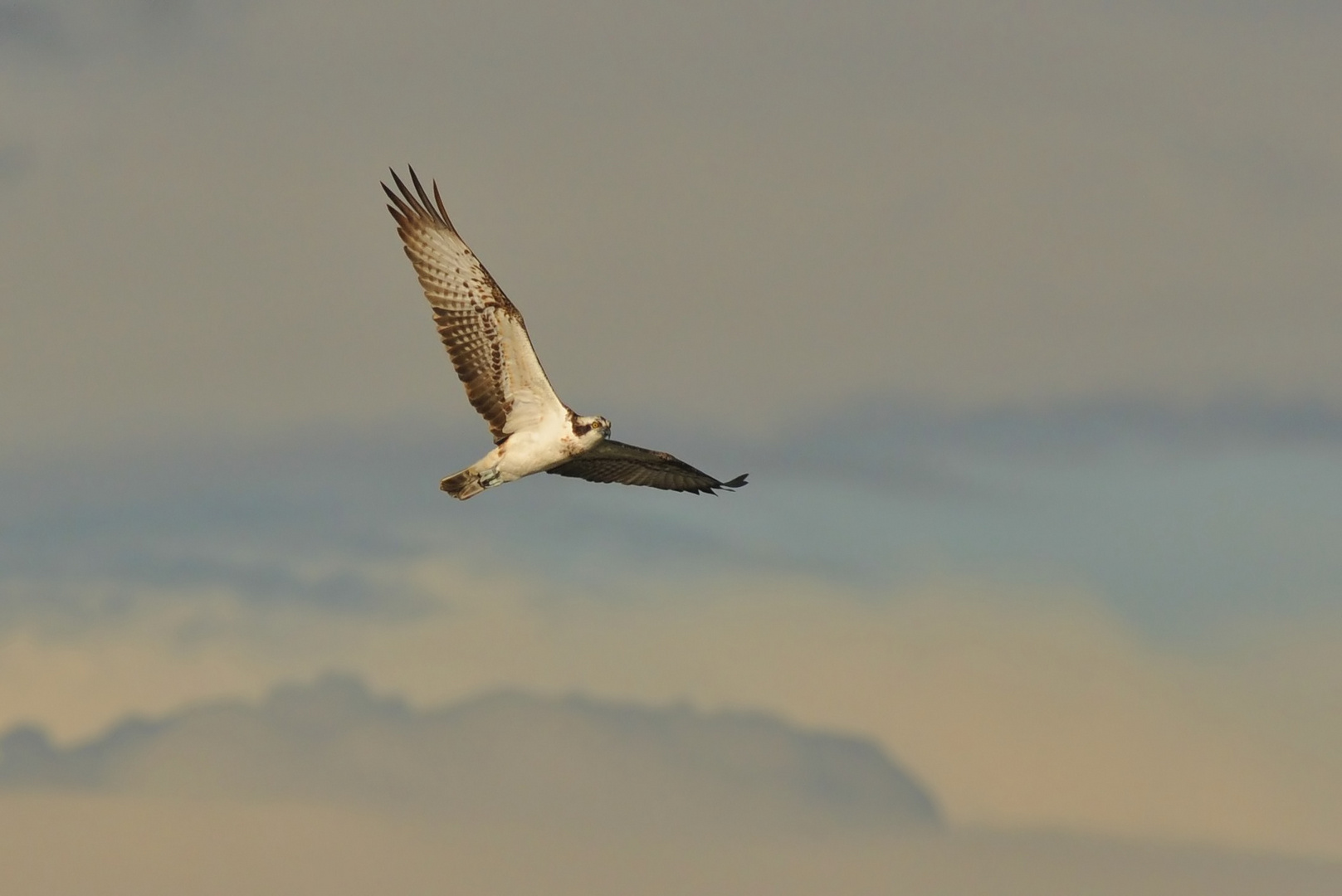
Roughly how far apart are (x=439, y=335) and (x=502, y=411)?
72.0 inches

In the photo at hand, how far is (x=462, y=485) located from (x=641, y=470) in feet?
15.6

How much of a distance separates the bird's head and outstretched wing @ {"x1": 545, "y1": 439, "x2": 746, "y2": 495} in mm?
1344

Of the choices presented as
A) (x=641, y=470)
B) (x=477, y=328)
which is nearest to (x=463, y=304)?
(x=477, y=328)

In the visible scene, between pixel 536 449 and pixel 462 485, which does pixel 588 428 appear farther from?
pixel 462 485

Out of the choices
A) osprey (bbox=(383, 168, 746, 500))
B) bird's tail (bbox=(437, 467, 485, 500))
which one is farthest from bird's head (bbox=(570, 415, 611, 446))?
bird's tail (bbox=(437, 467, 485, 500))

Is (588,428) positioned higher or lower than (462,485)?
higher

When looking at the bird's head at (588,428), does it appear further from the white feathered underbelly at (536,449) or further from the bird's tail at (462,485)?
the bird's tail at (462,485)

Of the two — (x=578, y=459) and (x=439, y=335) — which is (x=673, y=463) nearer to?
(x=578, y=459)

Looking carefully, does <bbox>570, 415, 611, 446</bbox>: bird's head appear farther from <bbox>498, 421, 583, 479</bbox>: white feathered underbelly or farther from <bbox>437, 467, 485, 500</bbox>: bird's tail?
<bbox>437, 467, 485, 500</bbox>: bird's tail

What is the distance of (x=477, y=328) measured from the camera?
40312 millimetres

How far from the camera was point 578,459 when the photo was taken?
43.4m

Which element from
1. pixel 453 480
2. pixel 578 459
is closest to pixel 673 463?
pixel 578 459

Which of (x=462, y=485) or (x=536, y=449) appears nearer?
(x=536, y=449)

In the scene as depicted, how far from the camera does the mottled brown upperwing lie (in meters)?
40.2
